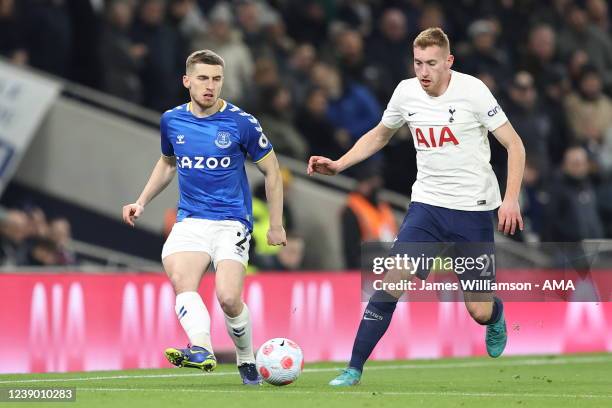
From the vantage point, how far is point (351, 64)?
18.5 meters

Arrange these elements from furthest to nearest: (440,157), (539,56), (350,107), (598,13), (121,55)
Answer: (598,13)
(539,56)
(350,107)
(121,55)
(440,157)

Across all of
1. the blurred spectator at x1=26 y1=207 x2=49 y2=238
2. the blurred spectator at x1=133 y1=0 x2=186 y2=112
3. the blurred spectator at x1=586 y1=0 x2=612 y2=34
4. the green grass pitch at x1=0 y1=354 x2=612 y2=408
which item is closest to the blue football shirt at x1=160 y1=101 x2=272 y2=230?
the green grass pitch at x1=0 y1=354 x2=612 y2=408

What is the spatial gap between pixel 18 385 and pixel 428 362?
15.8 feet

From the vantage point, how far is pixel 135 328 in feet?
44.5

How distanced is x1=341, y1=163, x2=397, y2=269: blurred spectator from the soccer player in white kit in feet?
18.6

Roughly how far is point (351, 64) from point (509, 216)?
9141 mm

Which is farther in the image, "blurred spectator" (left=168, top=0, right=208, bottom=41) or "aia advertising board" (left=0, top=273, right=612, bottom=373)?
"blurred spectator" (left=168, top=0, right=208, bottom=41)

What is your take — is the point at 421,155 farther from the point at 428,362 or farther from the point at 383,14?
the point at 383,14

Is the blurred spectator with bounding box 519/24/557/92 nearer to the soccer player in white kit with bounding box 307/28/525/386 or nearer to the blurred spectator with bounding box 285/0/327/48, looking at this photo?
the blurred spectator with bounding box 285/0/327/48

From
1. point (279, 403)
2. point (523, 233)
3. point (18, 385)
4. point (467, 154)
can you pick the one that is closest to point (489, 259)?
point (467, 154)

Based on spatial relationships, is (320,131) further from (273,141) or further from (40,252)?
(40,252)

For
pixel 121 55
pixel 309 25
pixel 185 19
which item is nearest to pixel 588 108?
pixel 309 25

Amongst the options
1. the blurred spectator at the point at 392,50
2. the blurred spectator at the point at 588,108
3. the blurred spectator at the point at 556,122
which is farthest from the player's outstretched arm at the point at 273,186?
the blurred spectator at the point at 588,108

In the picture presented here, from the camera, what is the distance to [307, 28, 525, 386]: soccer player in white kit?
32.6 ft
